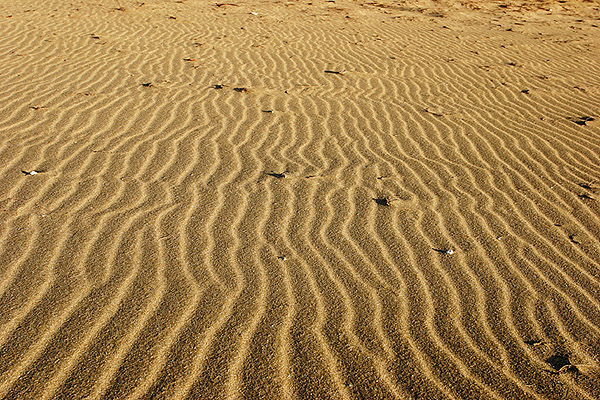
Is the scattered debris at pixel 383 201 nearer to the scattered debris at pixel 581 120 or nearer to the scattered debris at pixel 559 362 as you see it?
the scattered debris at pixel 559 362

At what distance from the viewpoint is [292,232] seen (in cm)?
400

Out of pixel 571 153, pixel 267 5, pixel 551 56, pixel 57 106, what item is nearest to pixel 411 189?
pixel 571 153

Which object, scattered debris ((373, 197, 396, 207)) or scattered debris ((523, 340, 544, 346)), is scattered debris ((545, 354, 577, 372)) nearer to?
scattered debris ((523, 340, 544, 346))

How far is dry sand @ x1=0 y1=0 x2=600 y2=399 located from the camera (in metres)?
2.75

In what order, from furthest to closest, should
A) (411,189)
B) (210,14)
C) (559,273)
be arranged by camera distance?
(210,14)
(411,189)
(559,273)

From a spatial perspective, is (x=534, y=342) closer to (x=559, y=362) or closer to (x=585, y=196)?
(x=559, y=362)

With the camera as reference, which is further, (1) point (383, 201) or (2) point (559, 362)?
(1) point (383, 201)

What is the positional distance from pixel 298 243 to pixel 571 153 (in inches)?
144

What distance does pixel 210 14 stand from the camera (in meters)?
13.9

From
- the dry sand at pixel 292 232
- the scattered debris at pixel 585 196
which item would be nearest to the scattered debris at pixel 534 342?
the dry sand at pixel 292 232

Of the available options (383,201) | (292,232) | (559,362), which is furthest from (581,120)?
(559,362)

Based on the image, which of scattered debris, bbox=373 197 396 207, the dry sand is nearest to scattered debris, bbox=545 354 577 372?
the dry sand

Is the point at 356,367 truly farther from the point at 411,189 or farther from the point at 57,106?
the point at 57,106

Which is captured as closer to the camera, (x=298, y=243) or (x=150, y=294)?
(x=150, y=294)
